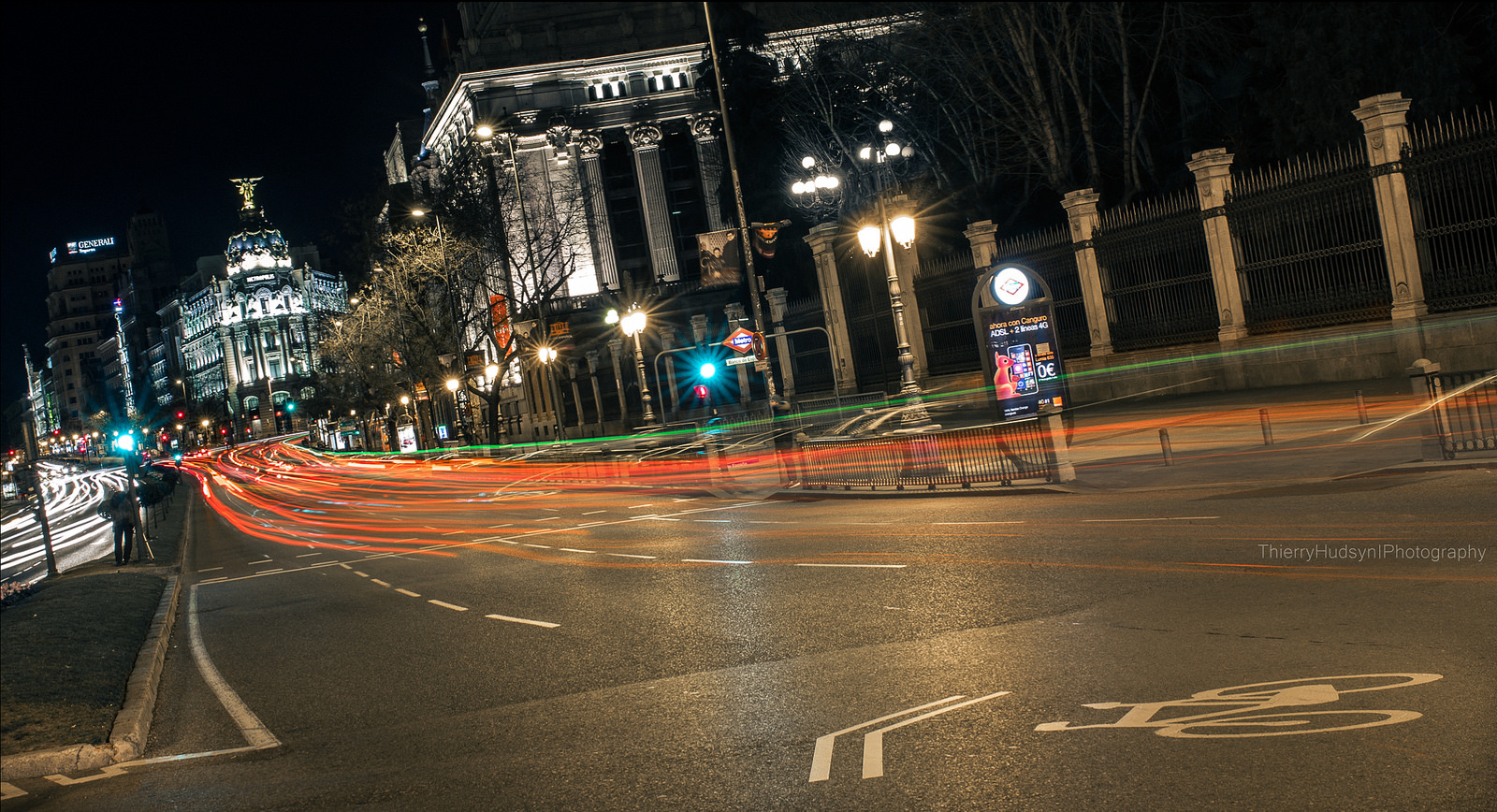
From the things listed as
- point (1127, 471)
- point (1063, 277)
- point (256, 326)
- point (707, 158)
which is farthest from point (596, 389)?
point (256, 326)

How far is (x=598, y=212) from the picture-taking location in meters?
75.6

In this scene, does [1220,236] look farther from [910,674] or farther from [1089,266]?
[910,674]

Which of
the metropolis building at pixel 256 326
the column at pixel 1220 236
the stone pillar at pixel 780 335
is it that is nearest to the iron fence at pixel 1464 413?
the column at pixel 1220 236

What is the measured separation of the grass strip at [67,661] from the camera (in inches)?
327

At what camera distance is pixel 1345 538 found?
34.1ft

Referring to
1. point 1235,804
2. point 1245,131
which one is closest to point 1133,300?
point 1245,131

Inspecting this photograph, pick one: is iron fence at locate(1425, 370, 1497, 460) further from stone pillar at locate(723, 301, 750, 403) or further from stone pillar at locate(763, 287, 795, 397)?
stone pillar at locate(723, 301, 750, 403)

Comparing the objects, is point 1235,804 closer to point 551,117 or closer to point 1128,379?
point 1128,379

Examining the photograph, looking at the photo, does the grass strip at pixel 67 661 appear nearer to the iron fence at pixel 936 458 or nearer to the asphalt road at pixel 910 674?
the asphalt road at pixel 910 674

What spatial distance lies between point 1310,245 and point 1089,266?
5.32 meters

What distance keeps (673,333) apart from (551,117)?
54.7 ft

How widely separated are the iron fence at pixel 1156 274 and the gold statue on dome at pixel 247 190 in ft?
561

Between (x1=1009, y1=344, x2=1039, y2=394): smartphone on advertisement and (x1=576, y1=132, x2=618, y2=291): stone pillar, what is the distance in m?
57.1

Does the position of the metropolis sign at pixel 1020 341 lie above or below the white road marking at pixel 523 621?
above
